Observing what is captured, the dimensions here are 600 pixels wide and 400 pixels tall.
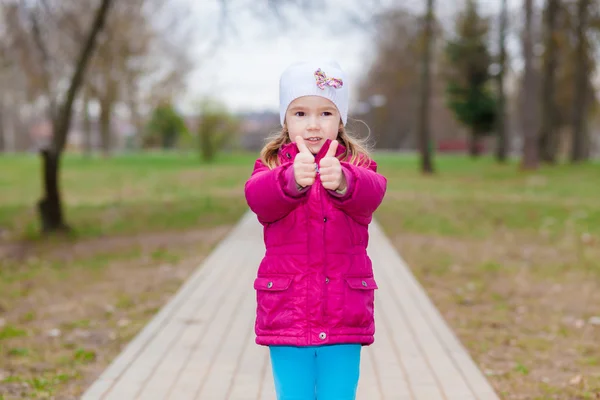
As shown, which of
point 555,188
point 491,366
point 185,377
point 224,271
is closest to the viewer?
point 185,377

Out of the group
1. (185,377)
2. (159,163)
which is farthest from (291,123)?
(159,163)

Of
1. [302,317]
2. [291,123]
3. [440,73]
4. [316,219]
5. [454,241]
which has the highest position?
[440,73]

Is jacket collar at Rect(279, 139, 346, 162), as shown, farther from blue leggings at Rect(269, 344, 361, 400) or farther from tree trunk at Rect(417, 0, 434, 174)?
tree trunk at Rect(417, 0, 434, 174)

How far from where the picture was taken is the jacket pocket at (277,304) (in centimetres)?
289

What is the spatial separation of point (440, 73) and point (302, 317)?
146ft

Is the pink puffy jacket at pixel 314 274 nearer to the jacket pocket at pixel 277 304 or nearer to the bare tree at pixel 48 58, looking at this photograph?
the jacket pocket at pixel 277 304

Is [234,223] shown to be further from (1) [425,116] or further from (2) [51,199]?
(1) [425,116]

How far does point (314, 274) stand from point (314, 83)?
28.7 inches

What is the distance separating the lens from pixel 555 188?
774 inches

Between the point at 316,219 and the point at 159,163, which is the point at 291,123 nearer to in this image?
the point at 316,219

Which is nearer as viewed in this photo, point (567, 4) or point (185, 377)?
point (185, 377)

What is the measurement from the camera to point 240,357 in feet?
18.1

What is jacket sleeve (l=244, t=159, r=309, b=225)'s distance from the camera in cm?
273

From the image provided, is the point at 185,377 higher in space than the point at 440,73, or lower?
lower
